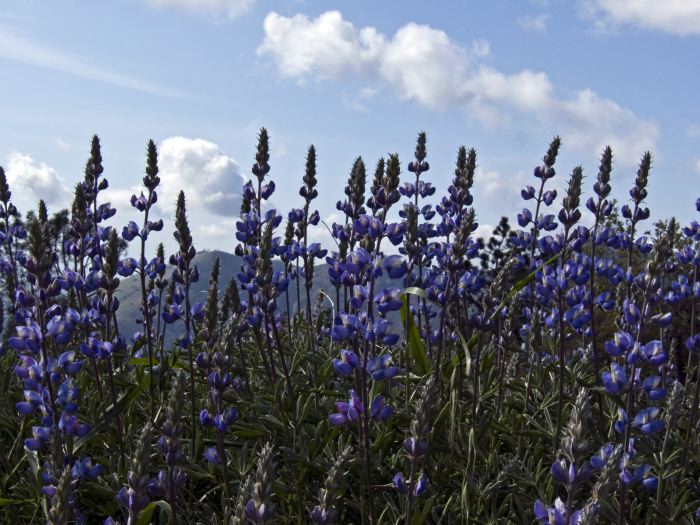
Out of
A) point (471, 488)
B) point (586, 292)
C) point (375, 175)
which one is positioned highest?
point (375, 175)

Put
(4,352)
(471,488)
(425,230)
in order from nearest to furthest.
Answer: (471,488) → (425,230) → (4,352)

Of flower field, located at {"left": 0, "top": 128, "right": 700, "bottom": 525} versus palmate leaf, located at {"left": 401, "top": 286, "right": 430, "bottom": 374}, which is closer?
flower field, located at {"left": 0, "top": 128, "right": 700, "bottom": 525}

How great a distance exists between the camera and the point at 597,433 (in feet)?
17.1

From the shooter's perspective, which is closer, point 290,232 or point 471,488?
point 471,488

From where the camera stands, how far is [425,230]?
269 inches

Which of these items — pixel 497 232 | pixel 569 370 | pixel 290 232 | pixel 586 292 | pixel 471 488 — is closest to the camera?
pixel 471 488

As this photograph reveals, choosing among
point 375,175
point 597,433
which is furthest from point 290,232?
point 597,433

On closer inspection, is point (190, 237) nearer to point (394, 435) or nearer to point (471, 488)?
point (394, 435)

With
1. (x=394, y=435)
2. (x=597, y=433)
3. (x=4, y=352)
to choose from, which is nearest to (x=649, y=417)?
(x=597, y=433)

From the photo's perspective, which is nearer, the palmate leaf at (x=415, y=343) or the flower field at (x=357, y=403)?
the flower field at (x=357, y=403)

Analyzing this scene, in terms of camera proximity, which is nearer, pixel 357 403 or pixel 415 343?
pixel 357 403

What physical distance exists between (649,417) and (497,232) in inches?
832

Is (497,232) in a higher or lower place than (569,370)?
higher

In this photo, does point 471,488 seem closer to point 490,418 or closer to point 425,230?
point 490,418
